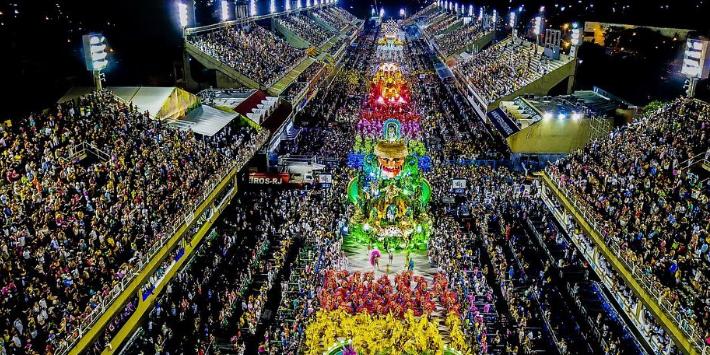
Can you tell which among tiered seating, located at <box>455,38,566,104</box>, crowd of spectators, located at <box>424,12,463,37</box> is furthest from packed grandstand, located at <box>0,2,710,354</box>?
crowd of spectators, located at <box>424,12,463,37</box>

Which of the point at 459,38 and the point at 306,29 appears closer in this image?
the point at 306,29

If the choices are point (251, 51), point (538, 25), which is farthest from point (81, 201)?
point (538, 25)

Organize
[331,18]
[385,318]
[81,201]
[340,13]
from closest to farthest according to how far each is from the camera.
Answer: [385,318], [81,201], [331,18], [340,13]

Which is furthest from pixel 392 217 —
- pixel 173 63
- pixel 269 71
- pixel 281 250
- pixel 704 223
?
pixel 269 71

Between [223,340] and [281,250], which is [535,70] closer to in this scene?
[281,250]

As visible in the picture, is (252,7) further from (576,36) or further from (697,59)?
(697,59)

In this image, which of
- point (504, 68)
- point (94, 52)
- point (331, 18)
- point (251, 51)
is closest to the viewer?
point (94, 52)
